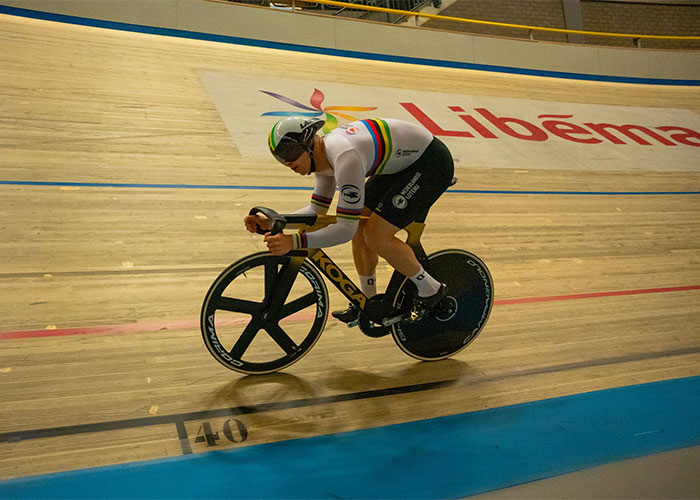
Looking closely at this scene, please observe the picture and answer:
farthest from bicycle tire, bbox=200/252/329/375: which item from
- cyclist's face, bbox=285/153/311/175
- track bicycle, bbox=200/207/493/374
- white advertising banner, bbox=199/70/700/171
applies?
white advertising banner, bbox=199/70/700/171

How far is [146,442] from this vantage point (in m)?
2.07

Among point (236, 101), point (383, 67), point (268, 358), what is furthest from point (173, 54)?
point (268, 358)

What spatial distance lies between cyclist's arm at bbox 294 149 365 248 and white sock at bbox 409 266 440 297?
449 millimetres

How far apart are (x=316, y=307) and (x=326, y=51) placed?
226 inches

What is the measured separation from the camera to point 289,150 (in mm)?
2221

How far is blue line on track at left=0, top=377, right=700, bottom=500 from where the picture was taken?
6.01 feet

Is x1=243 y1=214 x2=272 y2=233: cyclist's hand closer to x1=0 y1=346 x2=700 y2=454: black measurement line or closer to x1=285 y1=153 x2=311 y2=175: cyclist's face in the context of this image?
x1=285 y1=153 x2=311 y2=175: cyclist's face

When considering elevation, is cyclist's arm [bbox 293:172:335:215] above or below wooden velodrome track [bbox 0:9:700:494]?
above

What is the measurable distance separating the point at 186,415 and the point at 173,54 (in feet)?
16.1

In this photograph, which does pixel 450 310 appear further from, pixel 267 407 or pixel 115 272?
pixel 115 272

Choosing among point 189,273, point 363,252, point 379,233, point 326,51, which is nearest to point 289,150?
point 379,233

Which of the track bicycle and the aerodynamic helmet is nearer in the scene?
the aerodynamic helmet

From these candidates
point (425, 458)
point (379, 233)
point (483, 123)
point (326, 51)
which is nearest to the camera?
point (425, 458)

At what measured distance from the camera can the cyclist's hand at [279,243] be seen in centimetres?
217
